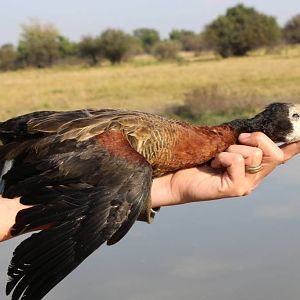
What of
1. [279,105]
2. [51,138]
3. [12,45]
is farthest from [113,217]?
[12,45]

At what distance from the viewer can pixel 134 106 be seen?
1009 inches

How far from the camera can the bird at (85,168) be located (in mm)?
4031

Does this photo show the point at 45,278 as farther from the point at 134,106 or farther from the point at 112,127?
the point at 134,106

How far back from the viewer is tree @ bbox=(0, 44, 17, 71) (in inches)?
3393

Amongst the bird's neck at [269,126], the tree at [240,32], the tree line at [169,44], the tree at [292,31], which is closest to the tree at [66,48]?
the tree line at [169,44]

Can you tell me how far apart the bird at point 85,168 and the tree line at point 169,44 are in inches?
2856

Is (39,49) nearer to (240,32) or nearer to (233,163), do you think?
(240,32)

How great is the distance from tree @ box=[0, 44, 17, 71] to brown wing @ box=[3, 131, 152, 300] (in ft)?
272

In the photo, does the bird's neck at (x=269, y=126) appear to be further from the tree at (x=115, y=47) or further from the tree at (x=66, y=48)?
the tree at (x=66, y=48)

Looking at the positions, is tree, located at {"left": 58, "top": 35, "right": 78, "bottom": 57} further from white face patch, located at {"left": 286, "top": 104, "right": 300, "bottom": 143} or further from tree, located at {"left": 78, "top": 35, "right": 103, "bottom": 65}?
white face patch, located at {"left": 286, "top": 104, "right": 300, "bottom": 143}

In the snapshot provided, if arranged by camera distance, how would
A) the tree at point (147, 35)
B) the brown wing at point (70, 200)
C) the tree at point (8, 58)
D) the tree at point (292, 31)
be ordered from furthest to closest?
the tree at point (147, 35) → the tree at point (292, 31) → the tree at point (8, 58) → the brown wing at point (70, 200)

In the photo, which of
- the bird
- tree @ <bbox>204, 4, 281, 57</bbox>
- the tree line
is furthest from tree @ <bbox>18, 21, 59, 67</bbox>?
the bird

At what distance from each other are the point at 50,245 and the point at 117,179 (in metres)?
0.68

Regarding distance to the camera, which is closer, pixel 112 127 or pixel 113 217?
pixel 113 217
